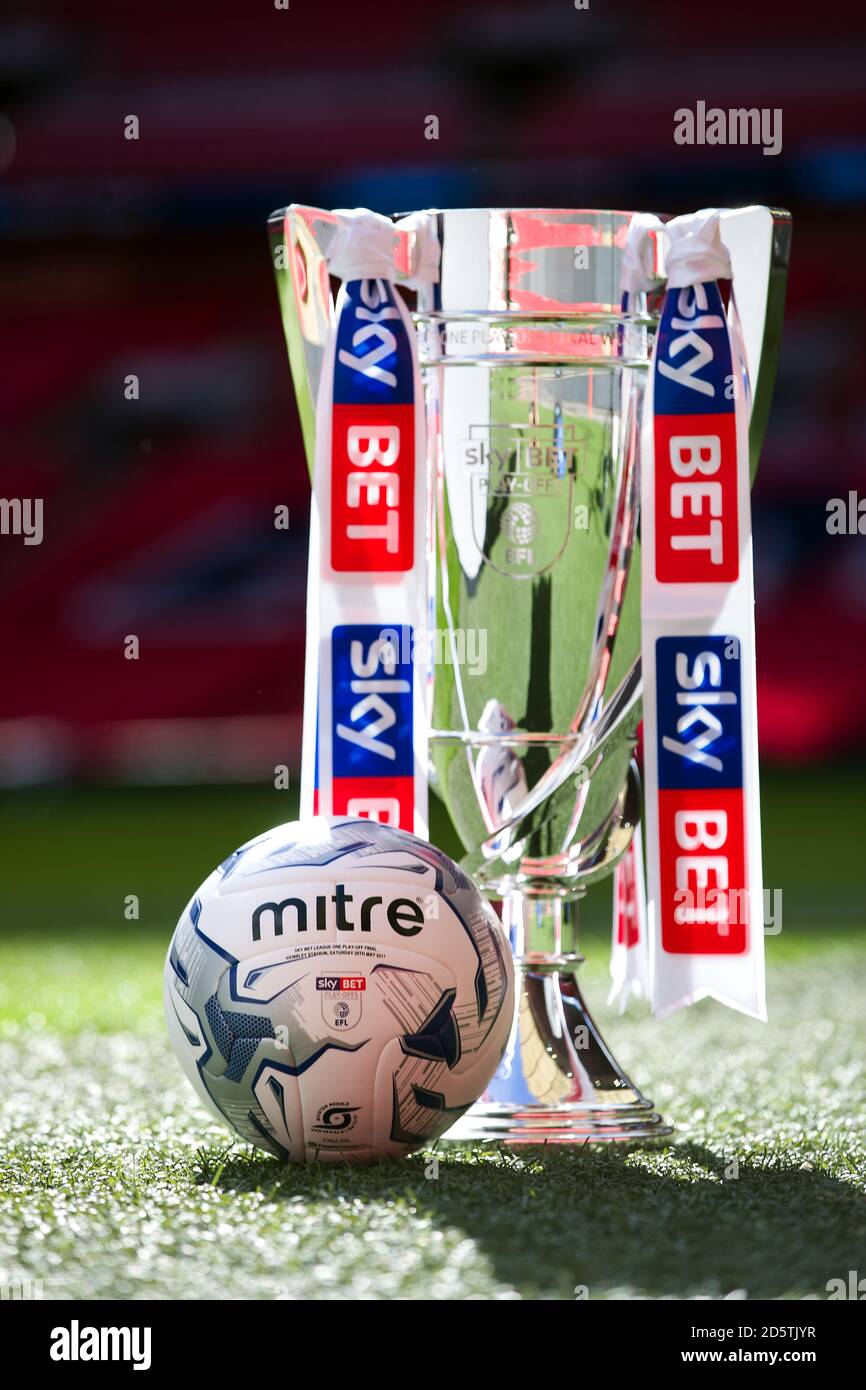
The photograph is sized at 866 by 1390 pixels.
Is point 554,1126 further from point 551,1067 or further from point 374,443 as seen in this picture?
point 374,443

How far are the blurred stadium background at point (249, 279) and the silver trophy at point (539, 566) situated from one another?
23.2 feet

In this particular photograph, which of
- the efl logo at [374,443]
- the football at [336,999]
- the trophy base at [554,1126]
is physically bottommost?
the trophy base at [554,1126]

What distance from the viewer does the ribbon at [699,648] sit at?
9.53 feet

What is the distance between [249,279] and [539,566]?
31.2 ft

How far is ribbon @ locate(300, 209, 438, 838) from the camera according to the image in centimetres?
294

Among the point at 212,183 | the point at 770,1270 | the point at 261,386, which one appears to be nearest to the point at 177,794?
the point at 261,386

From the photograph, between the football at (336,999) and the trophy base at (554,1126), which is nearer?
the football at (336,999)

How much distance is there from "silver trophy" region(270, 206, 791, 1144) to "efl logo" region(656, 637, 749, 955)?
138mm

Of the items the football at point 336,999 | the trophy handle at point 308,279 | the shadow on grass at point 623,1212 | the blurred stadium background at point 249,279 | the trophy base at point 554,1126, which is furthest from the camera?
the blurred stadium background at point 249,279

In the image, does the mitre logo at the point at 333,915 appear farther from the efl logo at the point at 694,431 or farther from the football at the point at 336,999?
the efl logo at the point at 694,431

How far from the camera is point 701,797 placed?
2916mm

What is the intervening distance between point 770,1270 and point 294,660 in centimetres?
864

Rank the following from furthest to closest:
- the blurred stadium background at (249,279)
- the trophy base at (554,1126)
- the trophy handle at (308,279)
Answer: the blurred stadium background at (249,279)
the trophy handle at (308,279)
the trophy base at (554,1126)

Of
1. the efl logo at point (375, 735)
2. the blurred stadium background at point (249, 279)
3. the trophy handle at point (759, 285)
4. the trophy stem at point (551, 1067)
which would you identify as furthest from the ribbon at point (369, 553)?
the blurred stadium background at point (249, 279)
